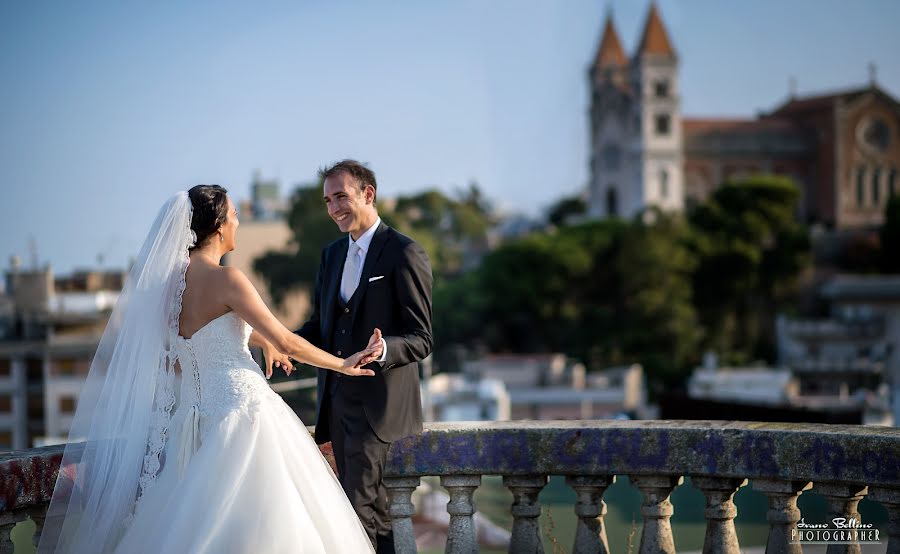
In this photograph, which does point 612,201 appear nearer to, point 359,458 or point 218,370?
point 359,458

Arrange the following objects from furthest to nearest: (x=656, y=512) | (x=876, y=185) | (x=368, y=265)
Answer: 1. (x=876, y=185)
2. (x=656, y=512)
3. (x=368, y=265)

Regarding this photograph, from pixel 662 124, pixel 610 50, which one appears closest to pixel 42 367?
pixel 662 124

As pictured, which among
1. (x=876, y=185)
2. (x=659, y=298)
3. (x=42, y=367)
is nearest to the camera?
(x=42, y=367)

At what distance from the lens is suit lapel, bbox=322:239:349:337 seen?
4.70 meters

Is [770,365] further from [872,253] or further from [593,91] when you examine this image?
[593,91]

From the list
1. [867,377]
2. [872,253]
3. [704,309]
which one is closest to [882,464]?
[867,377]

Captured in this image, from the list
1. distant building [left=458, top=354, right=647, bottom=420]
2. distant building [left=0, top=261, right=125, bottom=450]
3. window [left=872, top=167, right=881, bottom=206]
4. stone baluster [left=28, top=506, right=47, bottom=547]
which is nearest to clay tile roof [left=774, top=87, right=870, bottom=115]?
window [left=872, top=167, right=881, bottom=206]

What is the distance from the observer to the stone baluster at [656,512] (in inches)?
188

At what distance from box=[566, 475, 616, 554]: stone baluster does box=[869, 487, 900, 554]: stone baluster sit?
1037mm

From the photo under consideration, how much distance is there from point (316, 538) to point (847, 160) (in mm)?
89801

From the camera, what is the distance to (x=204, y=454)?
4246 mm

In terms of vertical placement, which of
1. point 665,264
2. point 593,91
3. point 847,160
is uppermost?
point 593,91

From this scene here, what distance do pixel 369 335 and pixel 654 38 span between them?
91.4 metres

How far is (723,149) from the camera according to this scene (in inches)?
3546
